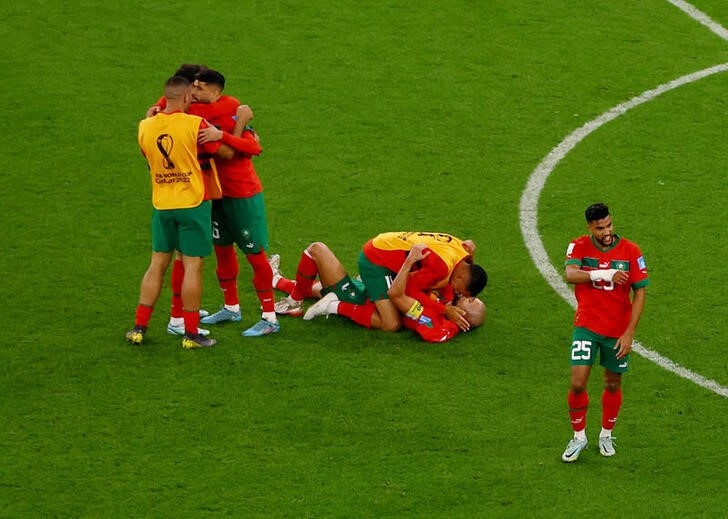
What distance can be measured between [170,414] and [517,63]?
24.9 feet

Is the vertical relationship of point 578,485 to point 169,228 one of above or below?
below

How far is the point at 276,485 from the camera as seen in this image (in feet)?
30.6

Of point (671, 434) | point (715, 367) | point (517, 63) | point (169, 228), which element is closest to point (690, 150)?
point (517, 63)

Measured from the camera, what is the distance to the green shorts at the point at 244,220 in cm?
1127

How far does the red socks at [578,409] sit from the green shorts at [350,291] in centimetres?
254

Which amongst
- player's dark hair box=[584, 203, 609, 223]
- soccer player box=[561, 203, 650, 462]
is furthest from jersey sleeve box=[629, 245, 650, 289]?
player's dark hair box=[584, 203, 609, 223]

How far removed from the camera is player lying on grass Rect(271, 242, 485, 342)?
447 inches

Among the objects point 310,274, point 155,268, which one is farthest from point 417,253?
point 155,268

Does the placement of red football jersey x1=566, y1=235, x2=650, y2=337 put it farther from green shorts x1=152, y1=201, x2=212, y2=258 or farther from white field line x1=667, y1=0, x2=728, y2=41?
white field line x1=667, y1=0, x2=728, y2=41

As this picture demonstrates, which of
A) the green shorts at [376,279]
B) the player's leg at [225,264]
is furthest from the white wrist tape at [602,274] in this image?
the player's leg at [225,264]

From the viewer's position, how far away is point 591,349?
958 centimetres

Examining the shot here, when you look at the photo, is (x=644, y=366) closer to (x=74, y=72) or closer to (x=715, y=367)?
(x=715, y=367)

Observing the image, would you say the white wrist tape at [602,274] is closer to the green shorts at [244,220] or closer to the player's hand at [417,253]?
the player's hand at [417,253]

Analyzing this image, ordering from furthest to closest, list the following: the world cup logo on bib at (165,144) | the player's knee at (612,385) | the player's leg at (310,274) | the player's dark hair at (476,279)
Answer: the player's leg at (310,274)
the player's dark hair at (476,279)
the world cup logo on bib at (165,144)
the player's knee at (612,385)
